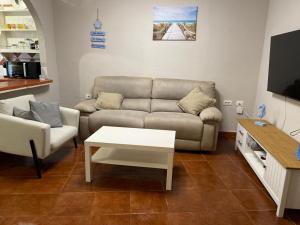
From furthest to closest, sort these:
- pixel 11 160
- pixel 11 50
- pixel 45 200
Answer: pixel 11 50
pixel 11 160
pixel 45 200

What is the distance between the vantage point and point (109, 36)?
384 centimetres

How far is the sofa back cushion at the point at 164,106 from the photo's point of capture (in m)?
3.51

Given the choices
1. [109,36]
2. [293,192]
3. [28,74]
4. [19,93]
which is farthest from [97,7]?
[293,192]

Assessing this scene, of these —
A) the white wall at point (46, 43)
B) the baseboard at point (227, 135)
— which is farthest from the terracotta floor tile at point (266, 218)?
the white wall at point (46, 43)

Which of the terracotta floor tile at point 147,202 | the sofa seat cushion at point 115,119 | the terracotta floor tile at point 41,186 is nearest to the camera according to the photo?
the terracotta floor tile at point 147,202

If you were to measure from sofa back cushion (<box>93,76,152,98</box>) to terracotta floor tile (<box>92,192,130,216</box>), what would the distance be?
1.92 m

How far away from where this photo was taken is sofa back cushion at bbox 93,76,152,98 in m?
3.71

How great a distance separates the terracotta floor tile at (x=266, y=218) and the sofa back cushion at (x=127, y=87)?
234 centimetres

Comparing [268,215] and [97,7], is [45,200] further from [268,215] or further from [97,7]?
[97,7]

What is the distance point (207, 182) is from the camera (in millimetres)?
2410

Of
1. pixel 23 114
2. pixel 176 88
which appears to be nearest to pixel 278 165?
pixel 176 88

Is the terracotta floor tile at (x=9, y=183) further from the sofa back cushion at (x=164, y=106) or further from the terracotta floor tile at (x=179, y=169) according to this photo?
the sofa back cushion at (x=164, y=106)

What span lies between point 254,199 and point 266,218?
0.26 m

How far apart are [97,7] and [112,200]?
3164mm
